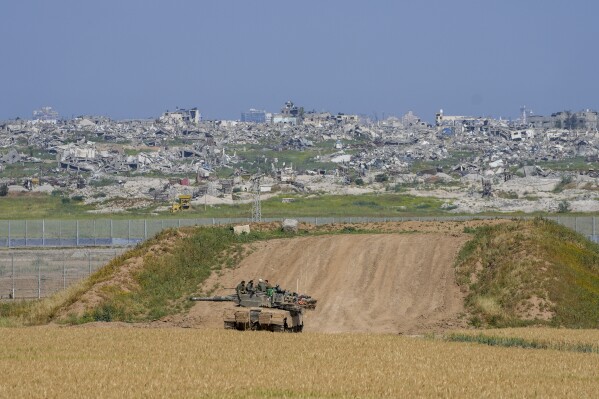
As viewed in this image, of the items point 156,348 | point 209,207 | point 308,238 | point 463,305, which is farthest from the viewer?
point 209,207

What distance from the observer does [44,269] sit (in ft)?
261

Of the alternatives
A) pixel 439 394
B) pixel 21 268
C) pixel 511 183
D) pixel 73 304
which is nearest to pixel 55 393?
pixel 439 394

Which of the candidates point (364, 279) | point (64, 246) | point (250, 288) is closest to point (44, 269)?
point (64, 246)

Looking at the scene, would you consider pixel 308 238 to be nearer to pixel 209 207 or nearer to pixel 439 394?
pixel 439 394

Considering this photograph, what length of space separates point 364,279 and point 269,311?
1262 centimetres

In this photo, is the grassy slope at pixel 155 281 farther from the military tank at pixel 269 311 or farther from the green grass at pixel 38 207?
the green grass at pixel 38 207

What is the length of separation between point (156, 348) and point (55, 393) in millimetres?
11295

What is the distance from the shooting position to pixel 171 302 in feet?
188

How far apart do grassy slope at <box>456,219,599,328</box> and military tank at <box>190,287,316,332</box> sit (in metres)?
8.33

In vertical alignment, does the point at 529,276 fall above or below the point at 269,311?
above

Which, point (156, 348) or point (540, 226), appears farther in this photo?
point (540, 226)

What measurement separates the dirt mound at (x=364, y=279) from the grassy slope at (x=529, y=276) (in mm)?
1061

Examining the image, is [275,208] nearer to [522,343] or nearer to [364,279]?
[364,279]

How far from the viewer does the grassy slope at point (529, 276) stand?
172ft
